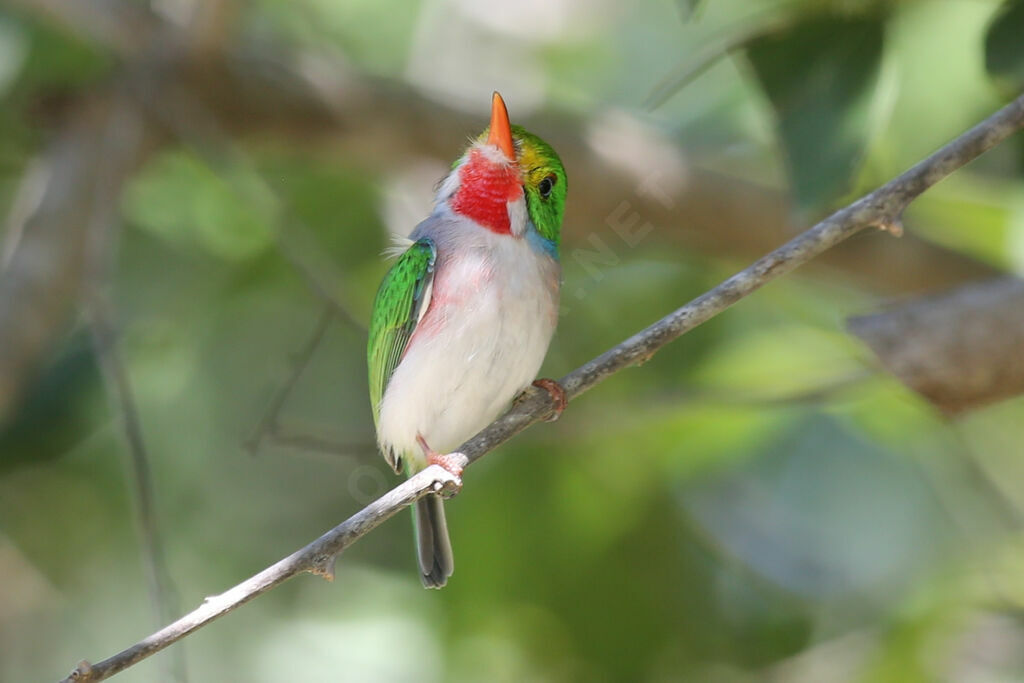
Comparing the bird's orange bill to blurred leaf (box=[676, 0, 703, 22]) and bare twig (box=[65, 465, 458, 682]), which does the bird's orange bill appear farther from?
bare twig (box=[65, 465, 458, 682])

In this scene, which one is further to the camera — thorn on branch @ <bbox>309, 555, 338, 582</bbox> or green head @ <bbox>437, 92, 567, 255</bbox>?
green head @ <bbox>437, 92, 567, 255</bbox>

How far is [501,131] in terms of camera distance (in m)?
2.81

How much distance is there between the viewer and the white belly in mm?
2893

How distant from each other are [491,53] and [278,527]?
227 cm

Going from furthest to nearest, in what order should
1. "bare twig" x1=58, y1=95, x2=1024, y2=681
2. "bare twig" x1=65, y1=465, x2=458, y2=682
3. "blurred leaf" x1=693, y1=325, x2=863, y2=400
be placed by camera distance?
"blurred leaf" x1=693, y1=325, x2=863, y2=400, "bare twig" x1=58, y1=95, x2=1024, y2=681, "bare twig" x1=65, y1=465, x2=458, y2=682

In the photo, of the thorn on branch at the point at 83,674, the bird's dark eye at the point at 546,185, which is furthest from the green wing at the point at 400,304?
the thorn on branch at the point at 83,674

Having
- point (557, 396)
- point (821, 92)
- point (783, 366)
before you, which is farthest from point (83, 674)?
point (783, 366)

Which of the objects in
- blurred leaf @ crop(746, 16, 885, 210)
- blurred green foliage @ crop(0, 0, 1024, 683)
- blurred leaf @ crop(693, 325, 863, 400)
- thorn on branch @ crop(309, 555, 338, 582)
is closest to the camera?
thorn on branch @ crop(309, 555, 338, 582)

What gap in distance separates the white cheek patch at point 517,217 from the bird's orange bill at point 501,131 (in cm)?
12

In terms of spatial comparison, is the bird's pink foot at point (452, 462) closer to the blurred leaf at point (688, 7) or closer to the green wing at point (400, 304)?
the green wing at point (400, 304)

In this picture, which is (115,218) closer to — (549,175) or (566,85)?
(549,175)

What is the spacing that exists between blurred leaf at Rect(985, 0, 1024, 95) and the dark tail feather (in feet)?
5.60

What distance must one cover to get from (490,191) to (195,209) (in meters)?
2.50

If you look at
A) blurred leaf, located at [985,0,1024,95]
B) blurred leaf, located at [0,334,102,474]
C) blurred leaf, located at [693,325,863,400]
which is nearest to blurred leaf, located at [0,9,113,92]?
blurred leaf, located at [0,334,102,474]
